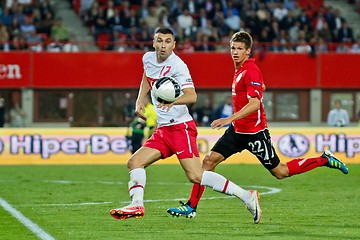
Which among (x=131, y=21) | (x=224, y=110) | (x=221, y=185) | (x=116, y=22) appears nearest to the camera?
(x=221, y=185)

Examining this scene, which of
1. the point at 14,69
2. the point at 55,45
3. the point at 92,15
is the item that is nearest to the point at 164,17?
the point at 92,15

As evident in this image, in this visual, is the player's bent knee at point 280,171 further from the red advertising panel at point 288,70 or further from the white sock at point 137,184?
the red advertising panel at point 288,70

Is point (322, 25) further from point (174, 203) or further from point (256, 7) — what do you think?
point (174, 203)

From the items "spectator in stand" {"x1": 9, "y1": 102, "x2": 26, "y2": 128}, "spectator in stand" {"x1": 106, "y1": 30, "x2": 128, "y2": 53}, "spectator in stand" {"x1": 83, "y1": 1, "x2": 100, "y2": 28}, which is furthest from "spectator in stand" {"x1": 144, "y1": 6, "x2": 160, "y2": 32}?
"spectator in stand" {"x1": 9, "y1": 102, "x2": 26, "y2": 128}

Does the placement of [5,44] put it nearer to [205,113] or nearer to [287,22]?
[205,113]

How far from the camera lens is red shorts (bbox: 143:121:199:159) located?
36.1 ft

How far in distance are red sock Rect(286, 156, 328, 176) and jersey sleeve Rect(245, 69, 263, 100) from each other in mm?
1312

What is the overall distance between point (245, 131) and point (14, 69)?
20.9 meters

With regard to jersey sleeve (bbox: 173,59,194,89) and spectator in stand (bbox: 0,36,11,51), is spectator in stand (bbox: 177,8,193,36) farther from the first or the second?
jersey sleeve (bbox: 173,59,194,89)

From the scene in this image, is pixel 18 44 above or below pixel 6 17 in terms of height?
below

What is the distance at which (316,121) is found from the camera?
3406 centimetres

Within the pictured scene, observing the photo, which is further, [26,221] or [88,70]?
[88,70]

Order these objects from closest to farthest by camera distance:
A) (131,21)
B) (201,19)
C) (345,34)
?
(131,21) → (201,19) → (345,34)

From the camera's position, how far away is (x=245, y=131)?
1185 cm
